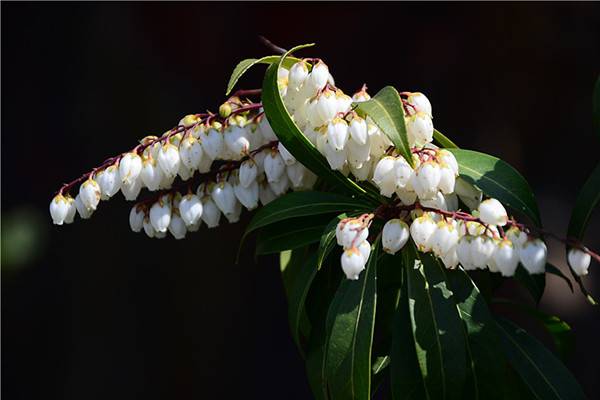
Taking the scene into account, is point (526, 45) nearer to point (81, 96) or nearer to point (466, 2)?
point (466, 2)

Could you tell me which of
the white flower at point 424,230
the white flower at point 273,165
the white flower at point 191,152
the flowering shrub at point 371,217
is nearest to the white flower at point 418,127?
the flowering shrub at point 371,217

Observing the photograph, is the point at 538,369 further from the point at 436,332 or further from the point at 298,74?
the point at 298,74

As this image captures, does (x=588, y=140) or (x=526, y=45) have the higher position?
(x=526, y=45)

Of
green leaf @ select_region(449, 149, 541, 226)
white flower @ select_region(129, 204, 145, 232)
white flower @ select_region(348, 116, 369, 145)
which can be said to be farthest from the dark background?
white flower @ select_region(348, 116, 369, 145)

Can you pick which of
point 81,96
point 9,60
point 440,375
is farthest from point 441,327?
point 9,60

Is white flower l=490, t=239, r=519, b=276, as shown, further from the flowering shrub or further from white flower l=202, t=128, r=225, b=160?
white flower l=202, t=128, r=225, b=160

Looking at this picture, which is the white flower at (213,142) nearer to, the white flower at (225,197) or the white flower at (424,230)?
the white flower at (225,197)
